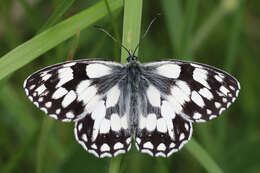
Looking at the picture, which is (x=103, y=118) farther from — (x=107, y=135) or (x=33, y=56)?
(x=33, y=56)

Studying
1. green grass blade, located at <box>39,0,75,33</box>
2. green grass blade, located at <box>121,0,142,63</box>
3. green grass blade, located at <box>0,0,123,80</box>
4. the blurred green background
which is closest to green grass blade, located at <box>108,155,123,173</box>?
the blurred green background

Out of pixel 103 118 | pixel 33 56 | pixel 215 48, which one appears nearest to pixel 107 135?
pixel 103 118

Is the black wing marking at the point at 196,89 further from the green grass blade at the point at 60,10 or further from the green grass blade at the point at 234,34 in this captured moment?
the green grass blade at the point at 234,34

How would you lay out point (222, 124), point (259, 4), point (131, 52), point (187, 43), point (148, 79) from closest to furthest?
A: point (131, 52), point (148, 79), point (187, 43), point (222, 124), point (259, 4)

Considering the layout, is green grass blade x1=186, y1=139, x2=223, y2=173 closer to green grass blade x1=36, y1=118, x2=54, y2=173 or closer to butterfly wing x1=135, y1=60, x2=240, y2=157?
butterfly wing x1=135, y1=60, x2=240, y2=157

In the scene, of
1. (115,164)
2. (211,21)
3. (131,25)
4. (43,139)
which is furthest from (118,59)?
(211,21)

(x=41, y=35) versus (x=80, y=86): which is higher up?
(x=41, y=35)

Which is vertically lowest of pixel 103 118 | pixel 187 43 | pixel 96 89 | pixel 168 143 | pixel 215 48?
pixel 168 143

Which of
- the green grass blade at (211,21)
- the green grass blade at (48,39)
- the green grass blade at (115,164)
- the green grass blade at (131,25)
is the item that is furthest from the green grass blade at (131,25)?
the green grass blade at (211,21)
